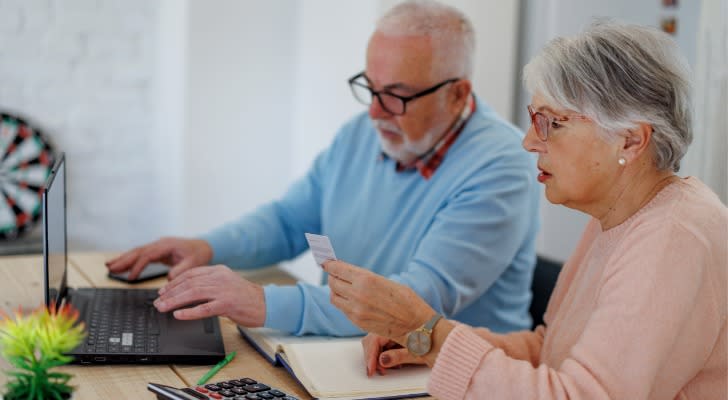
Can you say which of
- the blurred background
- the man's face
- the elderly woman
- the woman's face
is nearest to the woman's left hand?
the elderly woman

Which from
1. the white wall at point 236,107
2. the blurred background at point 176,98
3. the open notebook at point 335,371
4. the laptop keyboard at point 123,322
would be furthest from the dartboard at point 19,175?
the open notebook at point 335,371

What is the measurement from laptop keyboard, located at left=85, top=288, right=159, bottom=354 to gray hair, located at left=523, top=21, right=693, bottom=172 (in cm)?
74

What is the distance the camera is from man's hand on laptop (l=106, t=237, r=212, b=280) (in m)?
1.88

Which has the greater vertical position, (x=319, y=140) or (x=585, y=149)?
(x=585, y=149)

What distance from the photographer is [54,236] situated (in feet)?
5.04

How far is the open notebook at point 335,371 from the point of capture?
124 cm

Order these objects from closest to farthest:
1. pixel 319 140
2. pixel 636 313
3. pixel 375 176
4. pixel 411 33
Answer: pixel 636 313
pixel 411 33
pixel 375 176
pixel 319 140

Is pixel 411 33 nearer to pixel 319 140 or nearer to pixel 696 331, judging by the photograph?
pixel 696 331

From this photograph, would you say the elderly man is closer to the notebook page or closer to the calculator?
the notebook page

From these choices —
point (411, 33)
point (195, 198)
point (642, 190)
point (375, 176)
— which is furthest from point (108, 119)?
point (642, 190)

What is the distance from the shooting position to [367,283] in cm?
126

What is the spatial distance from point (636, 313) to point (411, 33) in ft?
2.98

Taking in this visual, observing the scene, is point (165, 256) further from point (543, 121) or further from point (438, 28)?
point (543, 121)

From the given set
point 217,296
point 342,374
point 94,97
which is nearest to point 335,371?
point 342,374
